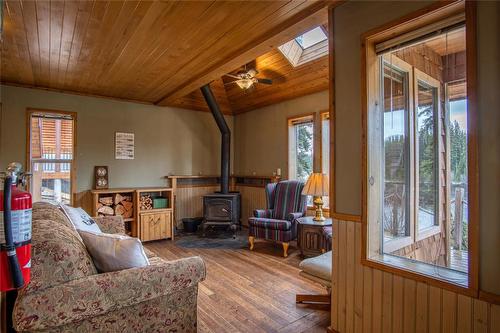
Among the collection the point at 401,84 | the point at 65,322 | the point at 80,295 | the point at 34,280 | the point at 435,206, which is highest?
the point at 401,84

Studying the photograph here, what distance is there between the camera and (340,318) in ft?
6.71

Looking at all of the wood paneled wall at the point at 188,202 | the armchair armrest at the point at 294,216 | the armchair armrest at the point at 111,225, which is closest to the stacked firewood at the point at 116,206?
the wood paneled wall at the point at 188,202

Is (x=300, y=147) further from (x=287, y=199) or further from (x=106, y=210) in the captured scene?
(x=106, y=210)

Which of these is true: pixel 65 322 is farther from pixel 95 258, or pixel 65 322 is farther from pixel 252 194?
pixel 252 194

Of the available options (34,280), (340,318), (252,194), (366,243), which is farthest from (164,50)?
(252,194)

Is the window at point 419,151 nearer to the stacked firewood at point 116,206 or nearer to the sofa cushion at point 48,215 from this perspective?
the sofa cushion at point 48,215

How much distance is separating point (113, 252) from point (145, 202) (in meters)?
3.46

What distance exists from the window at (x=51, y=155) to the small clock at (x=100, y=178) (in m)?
0.34

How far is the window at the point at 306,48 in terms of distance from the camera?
3.92 m

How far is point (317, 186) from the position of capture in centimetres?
363

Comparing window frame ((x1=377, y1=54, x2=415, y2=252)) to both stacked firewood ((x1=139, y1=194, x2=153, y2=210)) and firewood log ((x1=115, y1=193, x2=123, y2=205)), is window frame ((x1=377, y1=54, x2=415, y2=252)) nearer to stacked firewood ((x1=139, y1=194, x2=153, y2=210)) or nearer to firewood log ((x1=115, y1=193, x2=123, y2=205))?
stacked firewood ((x1=139, y1=194, x2=153, y2=210))

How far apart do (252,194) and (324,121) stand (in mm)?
2279

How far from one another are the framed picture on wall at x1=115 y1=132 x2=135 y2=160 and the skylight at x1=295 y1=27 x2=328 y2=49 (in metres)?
3.48

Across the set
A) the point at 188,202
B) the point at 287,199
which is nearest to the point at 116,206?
the point at 188,202
